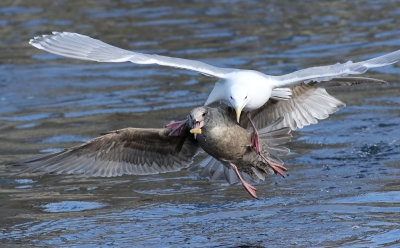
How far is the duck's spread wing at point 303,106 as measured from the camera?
8249mm

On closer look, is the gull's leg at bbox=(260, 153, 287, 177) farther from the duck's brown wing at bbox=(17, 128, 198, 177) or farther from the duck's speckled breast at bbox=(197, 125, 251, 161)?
the duck's brown wing at bbox=(17, 128, 198, 177)

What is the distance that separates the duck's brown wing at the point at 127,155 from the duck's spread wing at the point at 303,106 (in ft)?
2.96

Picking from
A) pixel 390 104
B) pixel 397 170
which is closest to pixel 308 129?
pixel 390 104

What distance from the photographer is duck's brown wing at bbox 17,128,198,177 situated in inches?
303

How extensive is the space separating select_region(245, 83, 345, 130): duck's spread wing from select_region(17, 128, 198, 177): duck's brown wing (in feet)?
2.96

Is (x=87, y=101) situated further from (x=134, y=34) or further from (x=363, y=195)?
(x=363, y=195)

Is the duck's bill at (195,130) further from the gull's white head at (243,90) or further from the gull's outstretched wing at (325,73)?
the gull's outstretched wing at (325,73)

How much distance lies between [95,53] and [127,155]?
1454 mm

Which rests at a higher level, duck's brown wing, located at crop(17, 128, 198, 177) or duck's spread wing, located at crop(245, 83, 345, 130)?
duck's spread wing, located at crop(245, 83, 345, 130)

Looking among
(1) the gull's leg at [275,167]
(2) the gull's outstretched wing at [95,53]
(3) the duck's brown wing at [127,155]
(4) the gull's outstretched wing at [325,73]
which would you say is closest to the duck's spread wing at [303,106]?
(1) the gull's leg at [275,167]

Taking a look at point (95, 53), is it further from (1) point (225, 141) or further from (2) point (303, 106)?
(2) point (303, 106)

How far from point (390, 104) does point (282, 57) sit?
9.53 ft

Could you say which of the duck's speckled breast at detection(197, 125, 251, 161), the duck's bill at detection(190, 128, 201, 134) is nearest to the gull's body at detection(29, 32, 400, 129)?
the duck's speckled breast at detection(197, 125, 251, 161)

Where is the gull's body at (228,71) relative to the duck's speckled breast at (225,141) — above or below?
above
